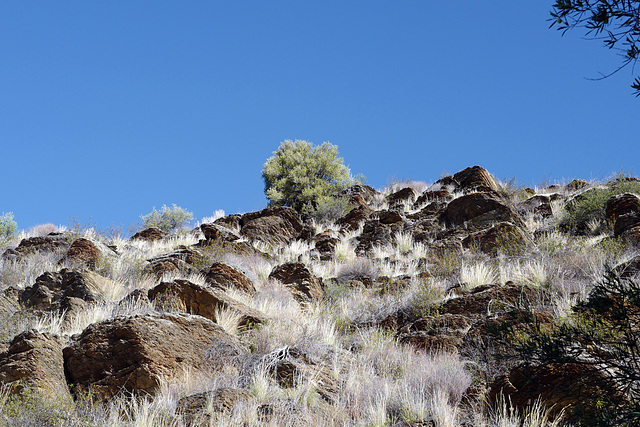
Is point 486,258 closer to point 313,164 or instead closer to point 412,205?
point 412,205

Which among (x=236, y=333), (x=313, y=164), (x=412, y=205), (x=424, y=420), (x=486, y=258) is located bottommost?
(x=424, y=420)

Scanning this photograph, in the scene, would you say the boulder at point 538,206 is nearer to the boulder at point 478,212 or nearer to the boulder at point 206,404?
the boulder at point 478,212

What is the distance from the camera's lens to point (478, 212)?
16.8 metres

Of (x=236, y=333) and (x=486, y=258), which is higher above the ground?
(x=486, y=258)

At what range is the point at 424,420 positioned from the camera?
6320 mm

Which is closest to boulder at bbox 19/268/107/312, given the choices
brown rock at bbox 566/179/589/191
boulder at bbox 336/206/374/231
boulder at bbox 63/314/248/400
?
boulder at bbox 63/314/248/400

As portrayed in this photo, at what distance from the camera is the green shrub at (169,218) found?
24672 mm

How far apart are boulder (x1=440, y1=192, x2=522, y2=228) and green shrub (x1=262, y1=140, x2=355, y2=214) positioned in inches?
277

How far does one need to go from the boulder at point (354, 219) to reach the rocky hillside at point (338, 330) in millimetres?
2946

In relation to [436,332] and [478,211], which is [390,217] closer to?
[478,211]

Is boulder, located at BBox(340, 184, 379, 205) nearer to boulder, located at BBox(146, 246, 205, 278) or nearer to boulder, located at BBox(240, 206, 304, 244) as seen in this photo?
boulder, located at BBox(240, 206, 304, 244)

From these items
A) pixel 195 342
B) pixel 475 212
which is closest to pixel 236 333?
pixel 195 342

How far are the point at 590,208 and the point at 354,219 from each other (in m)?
7.04

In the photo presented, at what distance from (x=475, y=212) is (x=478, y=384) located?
10.5 metres
